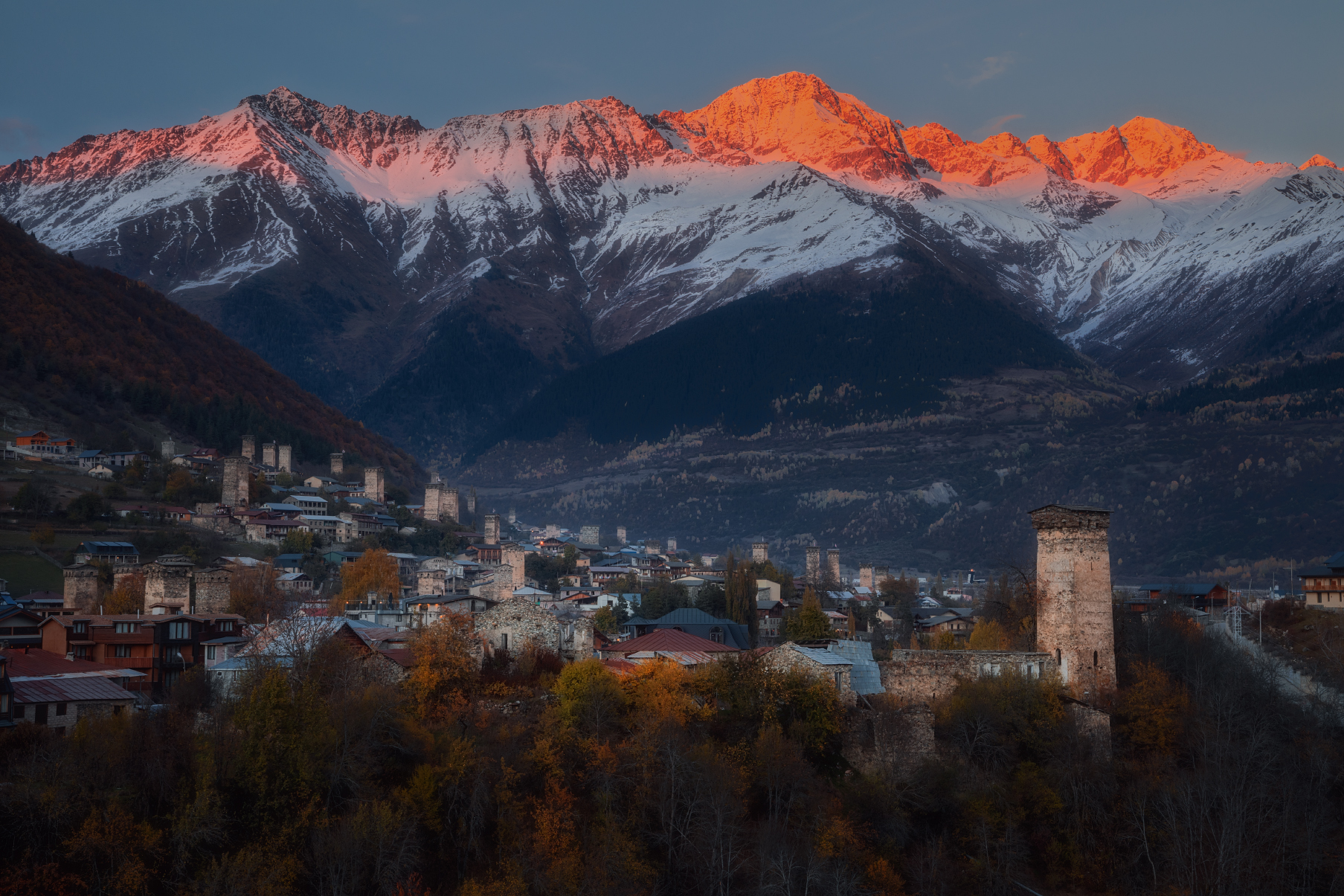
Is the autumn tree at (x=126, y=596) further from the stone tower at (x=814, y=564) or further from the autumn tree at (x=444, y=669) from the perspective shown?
the stone tower at (x=814, y=564)

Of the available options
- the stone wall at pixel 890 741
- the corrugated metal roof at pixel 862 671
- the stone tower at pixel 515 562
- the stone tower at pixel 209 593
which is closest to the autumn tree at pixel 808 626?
the corrugated metal roof at pixel 862 671

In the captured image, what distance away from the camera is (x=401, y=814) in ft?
153

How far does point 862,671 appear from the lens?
57625 mm

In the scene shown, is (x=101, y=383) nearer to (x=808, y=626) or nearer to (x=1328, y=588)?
(x=808, y=626)

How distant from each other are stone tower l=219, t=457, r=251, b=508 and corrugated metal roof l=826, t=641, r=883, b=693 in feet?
292

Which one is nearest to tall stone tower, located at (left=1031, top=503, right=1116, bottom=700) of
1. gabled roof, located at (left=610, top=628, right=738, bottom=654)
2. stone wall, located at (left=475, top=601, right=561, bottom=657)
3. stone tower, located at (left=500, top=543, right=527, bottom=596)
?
gabled roof, located at (left=610, top=628, right=738, bottom=654)

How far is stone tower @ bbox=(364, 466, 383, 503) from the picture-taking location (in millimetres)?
166038

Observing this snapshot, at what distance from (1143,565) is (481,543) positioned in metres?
91.2

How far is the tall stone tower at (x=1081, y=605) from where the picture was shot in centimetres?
5731

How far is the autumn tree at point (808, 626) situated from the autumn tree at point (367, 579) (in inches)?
1019

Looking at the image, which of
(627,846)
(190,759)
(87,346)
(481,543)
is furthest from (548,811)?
(87,346)

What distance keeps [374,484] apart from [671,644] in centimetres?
10941

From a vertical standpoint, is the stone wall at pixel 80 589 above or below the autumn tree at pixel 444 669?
above

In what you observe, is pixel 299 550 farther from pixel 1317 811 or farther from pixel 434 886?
pixel 1317 811
